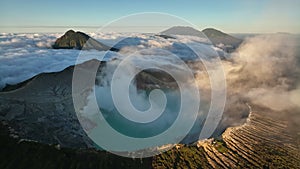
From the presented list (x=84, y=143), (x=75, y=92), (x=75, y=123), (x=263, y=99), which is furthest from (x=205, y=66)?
(x=84, y=143)

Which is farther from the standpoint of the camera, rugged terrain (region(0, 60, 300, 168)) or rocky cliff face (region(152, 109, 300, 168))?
rocky cliff face (region(152, 109, 300, 168))

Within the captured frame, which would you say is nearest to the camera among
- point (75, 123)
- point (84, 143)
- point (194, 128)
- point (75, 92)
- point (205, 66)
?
point (84, 143)

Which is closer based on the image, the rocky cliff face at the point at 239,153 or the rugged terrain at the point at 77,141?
the rugged terrain at the point at 77,141

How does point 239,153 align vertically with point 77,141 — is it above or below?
above

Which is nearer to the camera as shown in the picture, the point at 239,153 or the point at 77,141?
the point at 239,153

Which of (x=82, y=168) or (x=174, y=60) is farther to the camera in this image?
(x=174, y=60)

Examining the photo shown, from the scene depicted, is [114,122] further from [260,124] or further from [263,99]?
[263,99]

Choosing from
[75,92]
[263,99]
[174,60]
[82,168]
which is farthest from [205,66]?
[82,168]

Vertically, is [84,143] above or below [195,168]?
below

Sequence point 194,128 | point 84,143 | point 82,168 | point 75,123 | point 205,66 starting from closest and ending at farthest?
point 82,168 → point 84,143 → point 75,123 → point 194,128 → point 205,66
